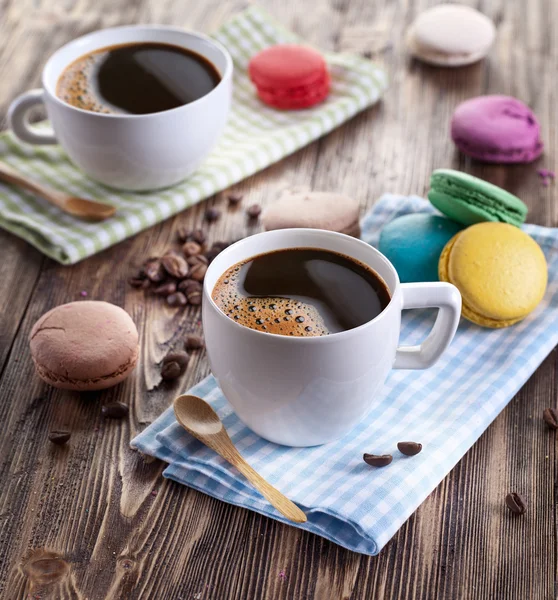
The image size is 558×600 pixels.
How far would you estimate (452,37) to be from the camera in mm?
2240

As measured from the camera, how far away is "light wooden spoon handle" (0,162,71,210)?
5.89 ft

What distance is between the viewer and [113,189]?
73.7 inches

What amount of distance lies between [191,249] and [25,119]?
1.81 feet

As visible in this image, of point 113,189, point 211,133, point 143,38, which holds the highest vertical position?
point 143,38

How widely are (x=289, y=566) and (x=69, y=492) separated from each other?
362 millimetres

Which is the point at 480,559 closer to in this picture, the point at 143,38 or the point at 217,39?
the point at 143,38

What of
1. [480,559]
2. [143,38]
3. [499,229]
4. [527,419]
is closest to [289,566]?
[480,559]

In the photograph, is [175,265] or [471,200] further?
[175,265]

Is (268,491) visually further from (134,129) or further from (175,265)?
(134,129)

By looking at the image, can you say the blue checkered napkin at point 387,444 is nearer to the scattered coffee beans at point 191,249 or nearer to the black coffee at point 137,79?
the scattered coffee beans at point 191,249

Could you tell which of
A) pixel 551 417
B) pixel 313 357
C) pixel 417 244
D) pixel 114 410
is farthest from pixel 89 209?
pixel 551 417

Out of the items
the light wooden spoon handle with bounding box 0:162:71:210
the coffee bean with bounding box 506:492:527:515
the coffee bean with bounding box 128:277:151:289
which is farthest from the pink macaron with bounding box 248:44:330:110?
the coffee bean with bounding box 506:492:527:515

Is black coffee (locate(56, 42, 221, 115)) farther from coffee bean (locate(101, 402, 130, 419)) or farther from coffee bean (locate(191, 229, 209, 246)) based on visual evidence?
coffee bean (locate(101, 402, 130, 419))

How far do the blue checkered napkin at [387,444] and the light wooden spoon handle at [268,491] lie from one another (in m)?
0.02
